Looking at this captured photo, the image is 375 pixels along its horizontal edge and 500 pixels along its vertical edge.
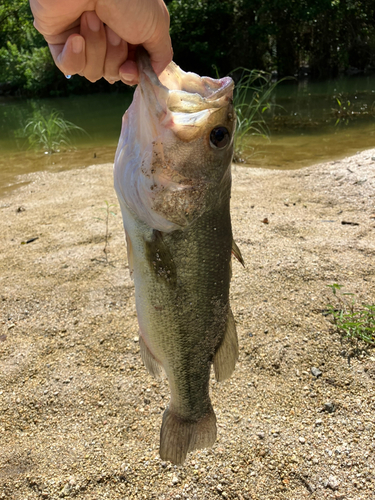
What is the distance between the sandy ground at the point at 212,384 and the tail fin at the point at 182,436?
459 mm

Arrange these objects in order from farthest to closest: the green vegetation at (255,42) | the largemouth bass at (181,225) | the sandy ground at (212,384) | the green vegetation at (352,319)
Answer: the green vegetation at (255,42) → the green vegetation at (352,319) → the sandy ground at (212,384) → the largemouth bass at (181,225)

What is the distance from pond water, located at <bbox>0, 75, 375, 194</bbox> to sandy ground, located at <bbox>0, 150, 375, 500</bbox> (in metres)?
4.58

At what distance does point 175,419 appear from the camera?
1822 millimetres

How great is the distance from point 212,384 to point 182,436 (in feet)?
3.09

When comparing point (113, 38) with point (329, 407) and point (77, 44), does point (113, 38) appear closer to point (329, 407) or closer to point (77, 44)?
point (77, 44)

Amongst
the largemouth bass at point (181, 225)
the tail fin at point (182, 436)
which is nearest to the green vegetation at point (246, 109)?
the largemouth bass at point (181, 225)

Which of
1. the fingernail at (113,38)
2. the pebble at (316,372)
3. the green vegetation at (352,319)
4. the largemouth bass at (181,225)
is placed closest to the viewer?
the fingernail at (113,38)

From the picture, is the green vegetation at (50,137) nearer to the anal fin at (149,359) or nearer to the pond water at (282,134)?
the pond water at (282,134)

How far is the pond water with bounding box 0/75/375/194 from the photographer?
9.26 metres

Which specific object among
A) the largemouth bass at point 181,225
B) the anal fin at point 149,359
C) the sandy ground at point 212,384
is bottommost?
the sandy ground at point 212,384

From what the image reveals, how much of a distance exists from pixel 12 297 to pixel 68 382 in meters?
1.34

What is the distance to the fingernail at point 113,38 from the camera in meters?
1.35

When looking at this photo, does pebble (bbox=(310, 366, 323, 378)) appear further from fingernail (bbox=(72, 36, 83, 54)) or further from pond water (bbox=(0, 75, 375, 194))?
pond water (bbox=(0, 75, 375, 194))

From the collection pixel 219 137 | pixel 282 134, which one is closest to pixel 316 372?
pixel 219 137
